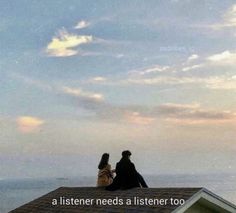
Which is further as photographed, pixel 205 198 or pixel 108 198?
pixel 108 198

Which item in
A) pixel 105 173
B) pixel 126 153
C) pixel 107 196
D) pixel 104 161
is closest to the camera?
pixel 107 196

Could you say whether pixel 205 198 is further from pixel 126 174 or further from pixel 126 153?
pixel 126 153

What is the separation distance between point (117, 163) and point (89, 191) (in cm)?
182

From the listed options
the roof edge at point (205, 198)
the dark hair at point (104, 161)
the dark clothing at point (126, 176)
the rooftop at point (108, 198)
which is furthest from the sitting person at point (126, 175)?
the roof edge at point (205, 198)

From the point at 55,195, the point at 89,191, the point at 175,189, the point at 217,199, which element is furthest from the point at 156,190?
the point at 55,195

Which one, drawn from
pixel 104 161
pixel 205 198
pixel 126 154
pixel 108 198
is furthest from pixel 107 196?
pixel 205 198

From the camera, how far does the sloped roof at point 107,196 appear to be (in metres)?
13.9

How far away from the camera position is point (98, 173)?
18.2 m

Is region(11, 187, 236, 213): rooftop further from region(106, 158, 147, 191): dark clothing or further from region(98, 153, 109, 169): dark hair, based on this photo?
region(98, 153, 109, 169): dark hair

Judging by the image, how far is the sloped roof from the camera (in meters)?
13.9

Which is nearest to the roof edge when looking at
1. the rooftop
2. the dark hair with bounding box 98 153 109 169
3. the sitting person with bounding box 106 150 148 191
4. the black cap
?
the rooftop

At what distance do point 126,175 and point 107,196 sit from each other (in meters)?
0.81

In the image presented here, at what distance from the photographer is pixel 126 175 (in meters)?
16.2

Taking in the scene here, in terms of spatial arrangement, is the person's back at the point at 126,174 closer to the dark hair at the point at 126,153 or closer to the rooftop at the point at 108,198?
the dark hair at the point at 126,153
